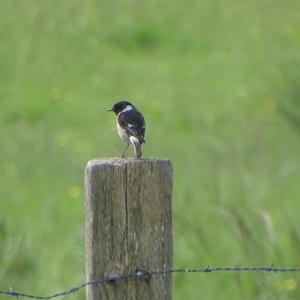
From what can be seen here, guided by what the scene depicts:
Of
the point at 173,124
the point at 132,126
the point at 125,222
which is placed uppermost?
the point at 173,124

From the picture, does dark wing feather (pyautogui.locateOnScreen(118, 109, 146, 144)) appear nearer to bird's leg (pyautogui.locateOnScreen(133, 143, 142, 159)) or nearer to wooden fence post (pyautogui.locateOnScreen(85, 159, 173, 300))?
bird's leg (pyautogui.locateOnScreen(133, 143, 142, 159))

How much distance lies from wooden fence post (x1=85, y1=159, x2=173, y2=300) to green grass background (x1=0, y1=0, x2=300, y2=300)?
114 inches

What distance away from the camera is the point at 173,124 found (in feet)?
44.5

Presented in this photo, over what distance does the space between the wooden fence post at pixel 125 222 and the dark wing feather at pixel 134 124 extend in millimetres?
940

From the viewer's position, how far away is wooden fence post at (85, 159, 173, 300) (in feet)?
14.0

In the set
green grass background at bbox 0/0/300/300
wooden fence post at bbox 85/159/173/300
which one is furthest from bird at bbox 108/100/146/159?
green grass background at bbox 0/0/300/300

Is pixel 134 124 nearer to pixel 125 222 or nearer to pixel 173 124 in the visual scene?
pixel 125 222

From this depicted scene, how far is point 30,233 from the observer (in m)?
9.52

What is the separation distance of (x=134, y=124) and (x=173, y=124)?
27.1ft

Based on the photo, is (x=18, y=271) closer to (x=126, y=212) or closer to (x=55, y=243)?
(x=55, y=243)

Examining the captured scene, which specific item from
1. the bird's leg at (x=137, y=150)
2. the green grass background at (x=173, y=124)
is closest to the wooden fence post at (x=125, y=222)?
the bird's leg at (x=137, y=150)

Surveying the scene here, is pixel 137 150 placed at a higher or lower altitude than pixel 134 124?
lower

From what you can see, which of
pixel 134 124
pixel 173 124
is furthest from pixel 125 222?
pixel 173 124

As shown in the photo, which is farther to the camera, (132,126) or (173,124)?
(173,124)
